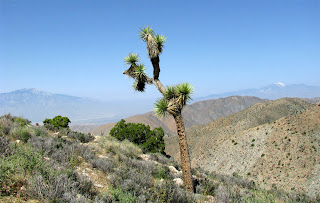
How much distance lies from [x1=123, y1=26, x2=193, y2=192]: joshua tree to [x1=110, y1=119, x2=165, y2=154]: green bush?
1778 centimetres

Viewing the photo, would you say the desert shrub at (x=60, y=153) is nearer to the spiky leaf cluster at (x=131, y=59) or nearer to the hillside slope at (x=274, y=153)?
the spiky leaf cluster at (x=131, y=59)

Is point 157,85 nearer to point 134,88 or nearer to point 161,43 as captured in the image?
point 134,88

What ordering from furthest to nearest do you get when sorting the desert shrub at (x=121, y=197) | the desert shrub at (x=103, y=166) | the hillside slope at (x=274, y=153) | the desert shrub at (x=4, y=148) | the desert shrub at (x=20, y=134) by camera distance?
Result: the hillside slope at (x=274, y=153), the desert shrub at (x=20, y=134), the desert shrub at (x=103, y=166), the desert shrub at (x=4, y=148), the desert shrub at (x=121, y=197)

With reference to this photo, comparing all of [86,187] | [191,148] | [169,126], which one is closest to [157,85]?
[86,187]

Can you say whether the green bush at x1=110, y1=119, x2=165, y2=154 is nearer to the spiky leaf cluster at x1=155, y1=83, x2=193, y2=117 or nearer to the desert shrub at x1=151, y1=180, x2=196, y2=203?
the spiky leaf cluster at x1=155, y1=83, x2=193, y2=117

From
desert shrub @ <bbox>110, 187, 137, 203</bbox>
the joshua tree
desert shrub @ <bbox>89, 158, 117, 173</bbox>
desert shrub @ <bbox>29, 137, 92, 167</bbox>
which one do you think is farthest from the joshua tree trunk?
→ desert shrub @ <bbox>29, 137, 92, 167</bbox>

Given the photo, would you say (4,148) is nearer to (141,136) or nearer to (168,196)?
(168,196)

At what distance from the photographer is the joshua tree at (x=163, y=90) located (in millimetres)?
8148

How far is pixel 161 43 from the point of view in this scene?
9133 mm

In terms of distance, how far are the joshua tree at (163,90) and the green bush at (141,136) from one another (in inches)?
700

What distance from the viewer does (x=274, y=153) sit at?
3475 centimetres

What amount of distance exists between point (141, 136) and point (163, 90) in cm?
1986

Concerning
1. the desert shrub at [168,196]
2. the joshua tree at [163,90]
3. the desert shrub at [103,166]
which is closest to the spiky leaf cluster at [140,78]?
the joshua tree at [163,90]

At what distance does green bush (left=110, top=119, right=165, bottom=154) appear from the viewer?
26438 millimetres
